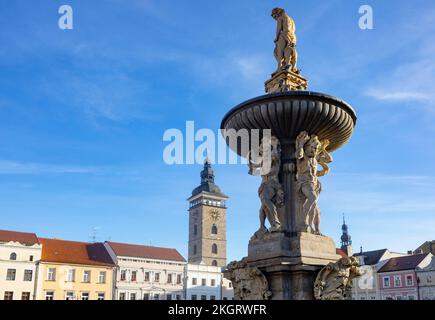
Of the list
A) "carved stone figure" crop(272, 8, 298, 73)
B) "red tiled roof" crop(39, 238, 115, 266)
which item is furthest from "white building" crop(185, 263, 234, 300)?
"carved stone figure" crop(272, 8, 298, 73)

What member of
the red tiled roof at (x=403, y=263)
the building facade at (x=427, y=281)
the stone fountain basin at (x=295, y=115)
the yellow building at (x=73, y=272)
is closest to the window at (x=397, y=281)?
the red tiled roof at (x=403, y=263)

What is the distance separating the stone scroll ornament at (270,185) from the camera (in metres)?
8.00

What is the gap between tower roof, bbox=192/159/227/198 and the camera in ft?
276

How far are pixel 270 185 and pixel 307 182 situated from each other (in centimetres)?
63

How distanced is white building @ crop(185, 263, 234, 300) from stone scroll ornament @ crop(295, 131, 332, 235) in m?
43.5

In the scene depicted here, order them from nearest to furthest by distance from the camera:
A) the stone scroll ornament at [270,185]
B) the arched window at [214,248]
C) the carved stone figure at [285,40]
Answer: the stone scroll ornament at [270,185] < the carved stone figure at [285,40] < the arched window at [214,248]

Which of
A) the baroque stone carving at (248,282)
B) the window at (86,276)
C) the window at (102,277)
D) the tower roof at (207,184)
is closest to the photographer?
the baroque stone carving at (248,282)

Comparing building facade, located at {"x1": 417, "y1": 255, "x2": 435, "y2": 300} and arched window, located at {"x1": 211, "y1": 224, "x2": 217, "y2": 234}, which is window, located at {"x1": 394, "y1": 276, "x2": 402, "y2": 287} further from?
arched window, located at {"x1": 211, "y1": 224, "x2": 217, "y2": 234}

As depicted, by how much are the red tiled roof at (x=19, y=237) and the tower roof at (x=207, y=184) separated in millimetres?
43503

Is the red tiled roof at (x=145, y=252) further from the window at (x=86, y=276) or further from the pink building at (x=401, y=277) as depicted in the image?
the pink building at (x=401, y=277)

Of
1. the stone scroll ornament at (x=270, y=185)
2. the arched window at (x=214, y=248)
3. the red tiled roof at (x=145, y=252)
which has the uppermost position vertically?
the arched window at (x=214, y=248)

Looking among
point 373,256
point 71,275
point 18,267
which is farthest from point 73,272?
point 373,256

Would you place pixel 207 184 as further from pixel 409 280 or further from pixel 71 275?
pixel 409 280
